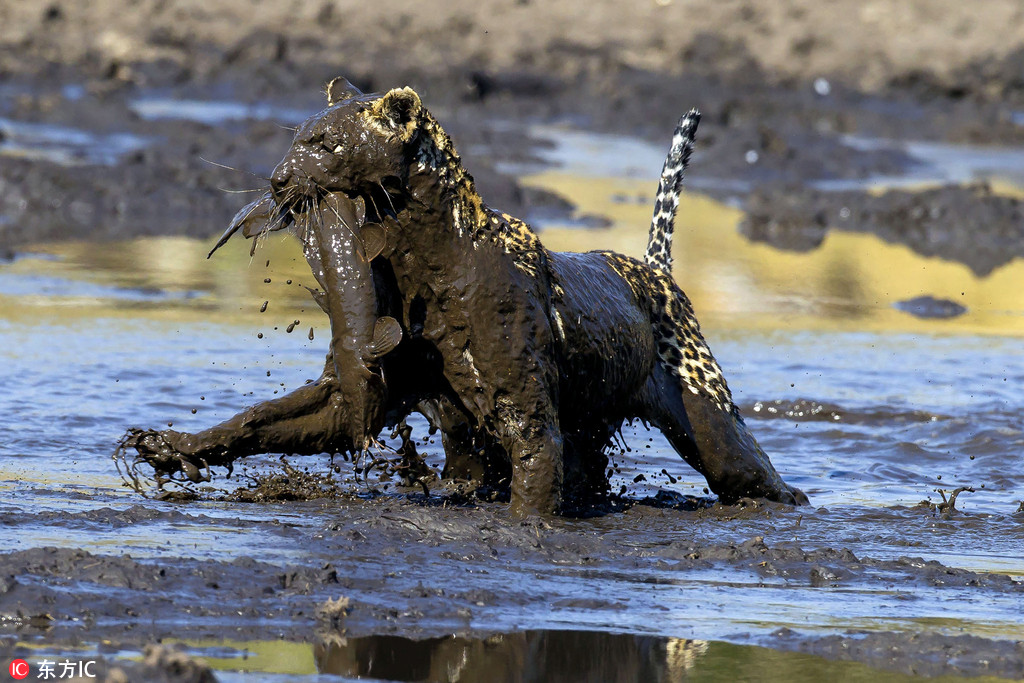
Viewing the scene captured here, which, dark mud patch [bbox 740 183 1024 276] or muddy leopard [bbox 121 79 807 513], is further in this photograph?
dark mud patch [bbox 740 183 1024 276]

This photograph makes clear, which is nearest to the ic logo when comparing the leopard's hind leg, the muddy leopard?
the muddy leopard

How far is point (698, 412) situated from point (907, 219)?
13.1 meters

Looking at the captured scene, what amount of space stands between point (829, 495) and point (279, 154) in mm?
13810

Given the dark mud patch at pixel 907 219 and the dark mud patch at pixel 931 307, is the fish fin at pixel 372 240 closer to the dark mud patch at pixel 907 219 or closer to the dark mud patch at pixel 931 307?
the dark mud patch at pixel 931 307

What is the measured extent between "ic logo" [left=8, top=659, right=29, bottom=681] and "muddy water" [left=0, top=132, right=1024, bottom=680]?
0.20 metres

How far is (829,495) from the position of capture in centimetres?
846

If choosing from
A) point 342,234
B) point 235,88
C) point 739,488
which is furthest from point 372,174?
point 235,88

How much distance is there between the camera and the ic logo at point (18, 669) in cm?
427

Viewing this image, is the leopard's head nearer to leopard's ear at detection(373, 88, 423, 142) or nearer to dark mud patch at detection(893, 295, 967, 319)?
leopard's ear at detection(373, 88, 423, 142)

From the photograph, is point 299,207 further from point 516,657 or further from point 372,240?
point 516,657

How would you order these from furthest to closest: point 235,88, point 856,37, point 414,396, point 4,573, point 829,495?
1. point 856,37
2. point 235,88
3. point 829,495
4. point 414,396
5. point 4,573

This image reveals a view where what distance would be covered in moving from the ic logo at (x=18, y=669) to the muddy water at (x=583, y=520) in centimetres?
20

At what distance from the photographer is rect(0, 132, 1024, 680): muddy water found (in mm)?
5215

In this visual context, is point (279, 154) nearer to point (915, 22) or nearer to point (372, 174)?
point (372, 174)
